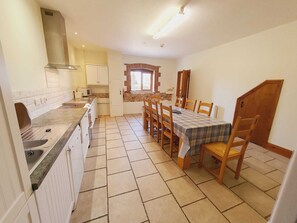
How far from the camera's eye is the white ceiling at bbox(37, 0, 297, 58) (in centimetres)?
182

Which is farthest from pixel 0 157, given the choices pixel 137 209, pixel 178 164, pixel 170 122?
pixel 178 164

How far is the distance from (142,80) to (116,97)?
1.48m

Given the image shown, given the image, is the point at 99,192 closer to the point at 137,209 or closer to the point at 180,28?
the point at 137,209

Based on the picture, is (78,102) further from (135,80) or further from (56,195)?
(135,80)

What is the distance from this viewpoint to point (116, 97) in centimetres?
494

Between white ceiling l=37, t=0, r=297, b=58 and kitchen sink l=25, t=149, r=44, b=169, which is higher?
white ceiling l=37, t=0, r=297, b=58

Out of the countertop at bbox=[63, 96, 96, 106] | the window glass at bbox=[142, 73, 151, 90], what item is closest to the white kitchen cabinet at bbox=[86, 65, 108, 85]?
the countertop at bbox=[63, 96, 96, 106]

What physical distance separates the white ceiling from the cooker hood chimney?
0.12m

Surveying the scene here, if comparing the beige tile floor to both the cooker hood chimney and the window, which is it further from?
the window

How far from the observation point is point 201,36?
9.88 feet

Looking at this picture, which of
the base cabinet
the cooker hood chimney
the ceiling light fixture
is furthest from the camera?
the cooker hood chimney

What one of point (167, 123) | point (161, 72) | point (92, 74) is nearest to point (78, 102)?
point (92, 74)

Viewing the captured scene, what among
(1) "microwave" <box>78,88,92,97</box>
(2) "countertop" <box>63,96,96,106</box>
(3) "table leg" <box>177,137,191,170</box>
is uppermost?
(1) "microwave" <box>78,88,92,97</box>

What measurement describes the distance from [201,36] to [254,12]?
1130mm
